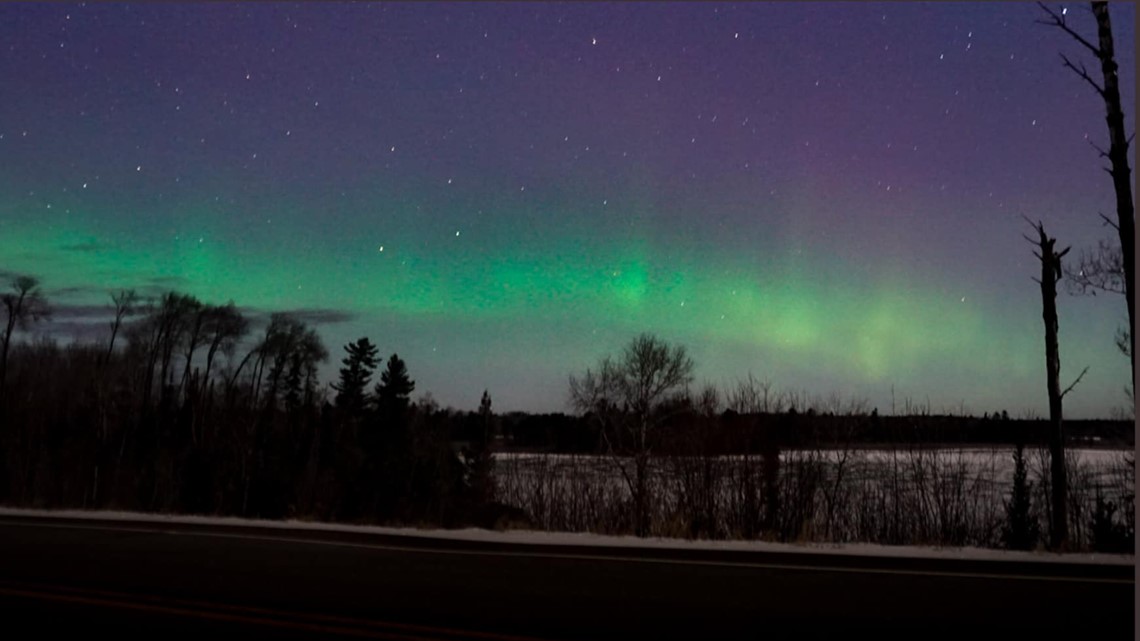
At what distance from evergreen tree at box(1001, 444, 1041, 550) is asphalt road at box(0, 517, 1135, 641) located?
6711mm

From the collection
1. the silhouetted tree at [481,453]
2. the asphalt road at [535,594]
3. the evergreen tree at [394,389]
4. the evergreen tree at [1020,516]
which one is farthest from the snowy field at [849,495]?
the evergreen tree at [394,389]

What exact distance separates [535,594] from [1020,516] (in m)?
12.8

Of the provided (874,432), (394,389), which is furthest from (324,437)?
(874,432)

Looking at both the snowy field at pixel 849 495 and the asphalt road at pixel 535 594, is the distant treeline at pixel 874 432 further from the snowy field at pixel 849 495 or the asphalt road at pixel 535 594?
the asphalt road at pixel 535 594

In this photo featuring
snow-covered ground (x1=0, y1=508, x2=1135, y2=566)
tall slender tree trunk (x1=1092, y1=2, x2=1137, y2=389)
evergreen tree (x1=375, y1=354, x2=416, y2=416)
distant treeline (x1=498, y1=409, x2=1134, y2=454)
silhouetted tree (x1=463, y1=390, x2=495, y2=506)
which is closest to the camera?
snow-covered ground (x1=0, y1=508, x2=1135, y2=566)

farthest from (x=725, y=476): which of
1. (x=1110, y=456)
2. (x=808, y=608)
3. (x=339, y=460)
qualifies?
(x=339, y=460)

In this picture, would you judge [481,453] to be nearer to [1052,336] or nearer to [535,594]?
[1052,336]

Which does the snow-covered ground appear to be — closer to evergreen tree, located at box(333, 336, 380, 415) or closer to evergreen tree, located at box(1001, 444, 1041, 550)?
evergreen tree, located at box(1001, 444, 1041, 550)

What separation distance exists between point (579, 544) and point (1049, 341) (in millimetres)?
12931

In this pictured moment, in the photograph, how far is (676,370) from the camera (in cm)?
4534

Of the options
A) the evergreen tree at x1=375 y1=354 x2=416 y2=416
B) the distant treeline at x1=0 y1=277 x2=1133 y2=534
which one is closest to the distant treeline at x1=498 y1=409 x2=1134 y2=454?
the distant treeline at x1=0 y1=277 x2=1133 y2=534

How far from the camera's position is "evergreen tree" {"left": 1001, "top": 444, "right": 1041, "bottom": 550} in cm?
1798

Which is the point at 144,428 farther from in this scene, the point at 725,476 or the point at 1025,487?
the point at 1025,487

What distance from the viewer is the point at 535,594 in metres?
9.58
